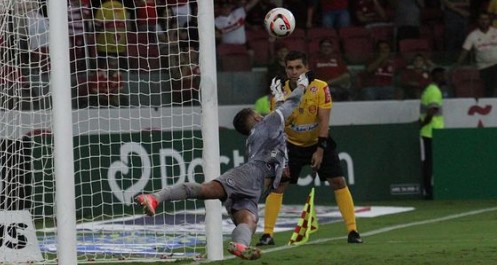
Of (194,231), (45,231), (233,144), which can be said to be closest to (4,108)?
(45,231)

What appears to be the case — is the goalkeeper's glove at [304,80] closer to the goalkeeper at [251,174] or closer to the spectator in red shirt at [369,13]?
the goalkeeper at [251,174]

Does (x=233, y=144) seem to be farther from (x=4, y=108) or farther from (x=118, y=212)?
(x=4, y=108)

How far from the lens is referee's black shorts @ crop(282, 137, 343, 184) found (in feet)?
44.5

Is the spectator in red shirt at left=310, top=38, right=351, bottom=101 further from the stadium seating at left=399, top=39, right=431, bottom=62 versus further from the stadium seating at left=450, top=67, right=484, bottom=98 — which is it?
the stadium seating at left=450, top=67, right=484, bottom=98

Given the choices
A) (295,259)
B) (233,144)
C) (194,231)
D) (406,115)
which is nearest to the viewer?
(295,259)

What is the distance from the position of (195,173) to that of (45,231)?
4.17m

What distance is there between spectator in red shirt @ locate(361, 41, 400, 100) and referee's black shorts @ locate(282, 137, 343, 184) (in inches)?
301

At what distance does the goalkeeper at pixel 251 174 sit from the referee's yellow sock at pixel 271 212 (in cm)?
225

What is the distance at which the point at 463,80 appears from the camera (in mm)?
21562

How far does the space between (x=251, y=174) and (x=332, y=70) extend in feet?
34.1

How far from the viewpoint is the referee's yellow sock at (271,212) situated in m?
13.6

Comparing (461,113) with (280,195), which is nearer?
(280,195)

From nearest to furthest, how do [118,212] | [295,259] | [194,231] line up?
[295,259] → [194,231] → [118,212]

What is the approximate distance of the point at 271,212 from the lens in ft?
44.8
